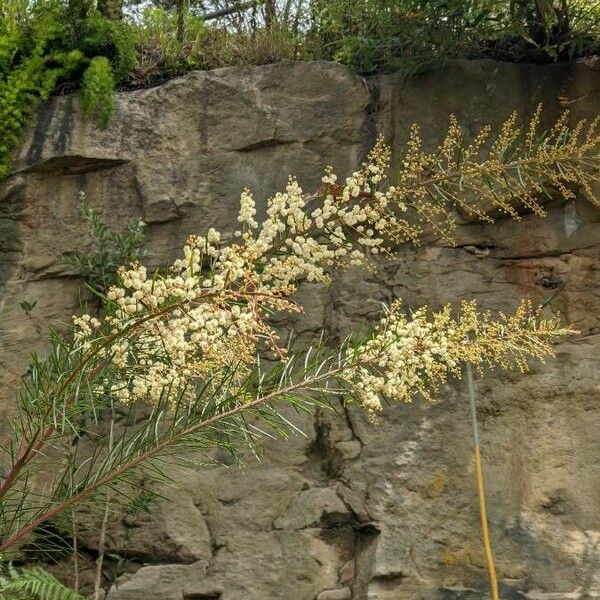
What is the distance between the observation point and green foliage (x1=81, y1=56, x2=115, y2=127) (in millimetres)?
4500

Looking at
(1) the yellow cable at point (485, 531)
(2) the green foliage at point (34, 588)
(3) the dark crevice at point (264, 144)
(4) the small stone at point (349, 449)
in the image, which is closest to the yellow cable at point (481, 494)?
(1) the yellow cable at point (485, 531)

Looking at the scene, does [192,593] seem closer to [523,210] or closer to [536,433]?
[536,433]

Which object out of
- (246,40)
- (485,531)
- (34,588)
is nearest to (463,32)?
(246,40)

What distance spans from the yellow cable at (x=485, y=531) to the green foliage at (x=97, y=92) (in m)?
2.30

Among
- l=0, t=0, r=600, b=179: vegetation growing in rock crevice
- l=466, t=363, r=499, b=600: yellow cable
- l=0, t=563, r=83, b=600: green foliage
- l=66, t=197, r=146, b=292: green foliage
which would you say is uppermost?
l=0, t=0, r=600, b=179: vegetation growing in rock crevice

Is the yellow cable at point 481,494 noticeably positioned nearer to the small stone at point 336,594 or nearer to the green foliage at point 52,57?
the small stone at point 336,594

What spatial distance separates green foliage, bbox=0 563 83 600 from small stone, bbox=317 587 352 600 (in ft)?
4.90

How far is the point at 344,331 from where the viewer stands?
4.29 m

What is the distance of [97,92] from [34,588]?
2.64 metres

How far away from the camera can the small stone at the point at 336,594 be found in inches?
154

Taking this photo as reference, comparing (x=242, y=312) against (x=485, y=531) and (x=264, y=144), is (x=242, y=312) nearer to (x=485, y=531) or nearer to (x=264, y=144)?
(x=485, y=531)

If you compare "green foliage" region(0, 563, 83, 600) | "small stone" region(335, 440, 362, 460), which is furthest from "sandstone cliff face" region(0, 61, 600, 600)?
"green foliage" region(0, 563, 83, 600)

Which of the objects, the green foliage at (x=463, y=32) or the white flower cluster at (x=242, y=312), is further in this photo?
the green foliage at (x=463, y=32)

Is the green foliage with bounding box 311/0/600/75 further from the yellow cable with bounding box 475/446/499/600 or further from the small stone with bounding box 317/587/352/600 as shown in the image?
the small stone with bounding box 317/587/352/600
